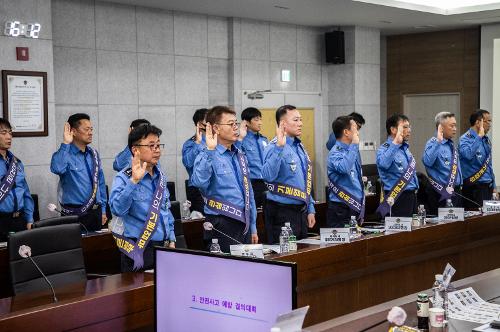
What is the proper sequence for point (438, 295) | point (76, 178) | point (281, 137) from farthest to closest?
point (76, 178)
point (281, 137)
point (438, 295)

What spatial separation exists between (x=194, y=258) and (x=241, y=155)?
266 centimetres

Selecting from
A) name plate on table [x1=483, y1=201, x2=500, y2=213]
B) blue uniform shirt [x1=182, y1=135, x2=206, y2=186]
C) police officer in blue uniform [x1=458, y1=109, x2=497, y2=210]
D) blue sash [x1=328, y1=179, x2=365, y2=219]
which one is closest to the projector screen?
blue sash [x1=328, y1=179, x2=365, y2=219]

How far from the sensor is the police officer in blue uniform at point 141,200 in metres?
3.57

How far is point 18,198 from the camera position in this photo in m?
5.55

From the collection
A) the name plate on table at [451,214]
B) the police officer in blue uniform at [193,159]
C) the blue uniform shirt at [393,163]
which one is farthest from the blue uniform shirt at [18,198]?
the name plate on table at [451,214]

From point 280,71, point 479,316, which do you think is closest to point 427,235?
point 479,316

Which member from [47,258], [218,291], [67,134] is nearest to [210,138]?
[47,258]

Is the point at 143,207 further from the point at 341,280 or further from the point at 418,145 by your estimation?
the point at 418,145

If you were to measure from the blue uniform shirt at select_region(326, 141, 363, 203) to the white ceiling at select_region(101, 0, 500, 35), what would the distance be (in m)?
2.65

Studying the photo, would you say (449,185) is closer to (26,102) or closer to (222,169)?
(222,169)

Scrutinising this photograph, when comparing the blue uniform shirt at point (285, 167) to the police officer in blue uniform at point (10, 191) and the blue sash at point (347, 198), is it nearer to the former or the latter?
the blue sash at point (347, 198)

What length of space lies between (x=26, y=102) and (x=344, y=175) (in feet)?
9.58

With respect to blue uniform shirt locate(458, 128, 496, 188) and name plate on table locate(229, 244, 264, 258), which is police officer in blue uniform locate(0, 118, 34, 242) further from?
blue uniform shirt locate(458, 128, 496, 188)

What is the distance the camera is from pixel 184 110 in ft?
27.2
